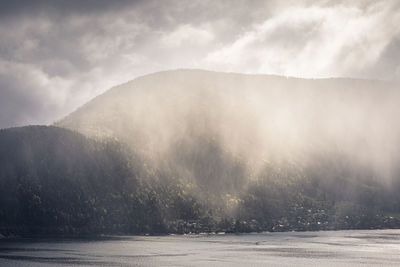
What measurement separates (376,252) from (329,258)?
105 ft

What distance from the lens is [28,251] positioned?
7013 inches

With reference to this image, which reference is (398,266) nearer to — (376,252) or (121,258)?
(376,252)

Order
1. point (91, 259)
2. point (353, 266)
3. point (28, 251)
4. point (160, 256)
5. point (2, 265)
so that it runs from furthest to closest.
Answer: point (28, 251)
point (160, 256)
point (91, 259)
point (353, 266)
point (2, 265)

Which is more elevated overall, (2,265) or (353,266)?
(2,265)

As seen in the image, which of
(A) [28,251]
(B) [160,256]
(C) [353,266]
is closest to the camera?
(C) [353,266]

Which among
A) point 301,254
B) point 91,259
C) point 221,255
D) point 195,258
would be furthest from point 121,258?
point 301,254

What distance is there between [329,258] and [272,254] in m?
22.7

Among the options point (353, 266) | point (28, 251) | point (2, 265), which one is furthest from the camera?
point (28, 251)

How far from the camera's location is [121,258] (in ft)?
529

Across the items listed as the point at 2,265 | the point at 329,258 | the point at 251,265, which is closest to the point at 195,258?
the point at 251,265

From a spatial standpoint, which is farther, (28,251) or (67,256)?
(28,251)

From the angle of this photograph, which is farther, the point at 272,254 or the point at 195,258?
the point at 272,254

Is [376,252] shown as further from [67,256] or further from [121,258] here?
[67,256]

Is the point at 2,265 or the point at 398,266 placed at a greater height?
the point at 2,265
